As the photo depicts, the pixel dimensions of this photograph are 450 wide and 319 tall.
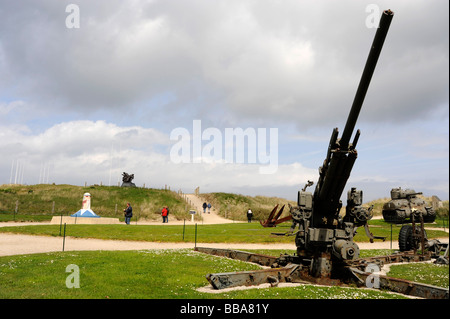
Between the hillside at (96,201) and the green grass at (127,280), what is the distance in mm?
28027

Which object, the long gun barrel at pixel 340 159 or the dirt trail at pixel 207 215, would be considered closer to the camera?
the long gun barrel at pixel 340 159

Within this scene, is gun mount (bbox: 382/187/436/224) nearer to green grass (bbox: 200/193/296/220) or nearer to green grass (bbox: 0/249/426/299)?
green grass (bbox: 0/249/426/299)

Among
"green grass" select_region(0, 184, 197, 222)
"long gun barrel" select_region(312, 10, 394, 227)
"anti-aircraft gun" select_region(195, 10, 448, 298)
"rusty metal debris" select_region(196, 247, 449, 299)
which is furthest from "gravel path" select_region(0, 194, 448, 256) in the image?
"green grass" select_region(0, 184, 197, 222)

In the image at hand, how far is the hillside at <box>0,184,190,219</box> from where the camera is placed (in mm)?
39625

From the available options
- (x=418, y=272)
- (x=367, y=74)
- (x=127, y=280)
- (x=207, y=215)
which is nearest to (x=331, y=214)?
(x=367, y=74)

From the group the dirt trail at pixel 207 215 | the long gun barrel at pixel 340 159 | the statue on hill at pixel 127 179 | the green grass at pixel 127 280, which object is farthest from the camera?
the statue on hill at pixel 127 179

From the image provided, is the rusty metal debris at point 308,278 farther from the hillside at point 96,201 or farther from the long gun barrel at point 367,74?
the hillside at point 96,201

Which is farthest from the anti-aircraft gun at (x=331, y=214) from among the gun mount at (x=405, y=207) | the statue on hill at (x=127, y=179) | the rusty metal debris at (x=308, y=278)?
the statue on hill at (x=127, y=179)

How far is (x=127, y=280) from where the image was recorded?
8.91 meters

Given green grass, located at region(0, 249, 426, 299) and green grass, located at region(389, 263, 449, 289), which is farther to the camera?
green grass, located at region(389, 263, 449, 289)

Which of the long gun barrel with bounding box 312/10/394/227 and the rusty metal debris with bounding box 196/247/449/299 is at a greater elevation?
the long gun barrel with bounding box 312/10/394/227

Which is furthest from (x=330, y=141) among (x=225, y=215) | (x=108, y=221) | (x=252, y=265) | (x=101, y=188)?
(x=101, y=188)

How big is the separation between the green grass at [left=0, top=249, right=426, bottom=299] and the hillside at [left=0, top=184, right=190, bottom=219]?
28027 mm

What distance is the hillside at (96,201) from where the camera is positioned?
39.6 metres
